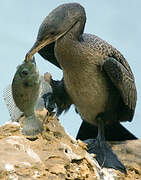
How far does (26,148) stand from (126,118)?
2245 millimetres

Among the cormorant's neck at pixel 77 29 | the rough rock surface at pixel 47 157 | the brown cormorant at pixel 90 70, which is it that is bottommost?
the rough rock surface at pixel 47 157

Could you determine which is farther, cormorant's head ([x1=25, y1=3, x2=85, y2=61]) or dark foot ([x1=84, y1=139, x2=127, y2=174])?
dark foot ([x1=84, y1=139, x2=127, y2=174])

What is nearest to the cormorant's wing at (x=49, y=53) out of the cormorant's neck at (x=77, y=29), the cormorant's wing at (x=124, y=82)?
the cormorant's neck at (x=77, y=29)

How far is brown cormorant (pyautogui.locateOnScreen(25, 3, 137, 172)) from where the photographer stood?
6.45 m

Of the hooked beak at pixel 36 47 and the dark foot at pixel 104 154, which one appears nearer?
the hooked beak at pixel 36 47

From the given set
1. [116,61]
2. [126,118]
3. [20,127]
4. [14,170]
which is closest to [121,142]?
[126,118]

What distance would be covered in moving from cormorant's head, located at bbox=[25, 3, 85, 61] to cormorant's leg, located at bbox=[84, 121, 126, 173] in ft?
4.08

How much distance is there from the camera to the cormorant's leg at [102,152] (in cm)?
609

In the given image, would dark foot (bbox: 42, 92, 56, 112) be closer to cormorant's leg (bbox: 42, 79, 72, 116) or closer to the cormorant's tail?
cormorant's leg (bbox: 42, 79, 72, 116)

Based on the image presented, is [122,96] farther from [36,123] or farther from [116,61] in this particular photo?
[36,123]

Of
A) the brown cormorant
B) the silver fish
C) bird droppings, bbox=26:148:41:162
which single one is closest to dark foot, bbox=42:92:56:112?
the brown cormorant

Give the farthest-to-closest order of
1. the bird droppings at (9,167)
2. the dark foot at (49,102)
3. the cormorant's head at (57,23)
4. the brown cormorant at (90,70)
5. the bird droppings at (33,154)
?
the dark foot at (49,102)
the brown cormorant at (90,70)
the cormorant's head at (57,23)
the bird droppings at (33,154)
the bird droppings at (9,167)

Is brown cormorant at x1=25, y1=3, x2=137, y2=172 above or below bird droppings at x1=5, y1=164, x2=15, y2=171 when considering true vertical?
above

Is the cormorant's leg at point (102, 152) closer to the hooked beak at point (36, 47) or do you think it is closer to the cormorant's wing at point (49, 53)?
the cormorant's wing at point (49, 53)
